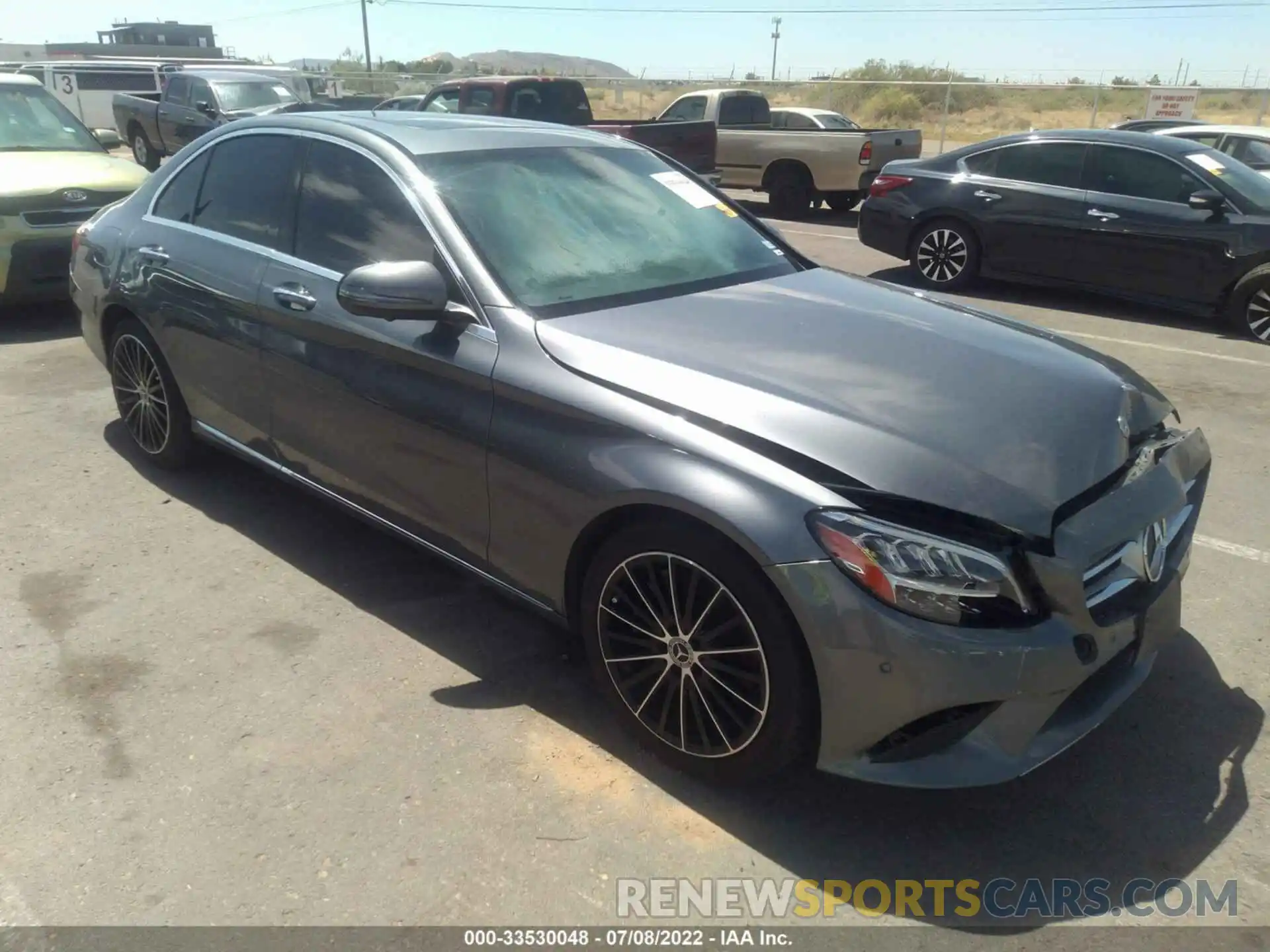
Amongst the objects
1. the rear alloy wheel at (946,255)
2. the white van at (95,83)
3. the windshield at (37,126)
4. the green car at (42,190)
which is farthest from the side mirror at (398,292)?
the white van at (95,83)

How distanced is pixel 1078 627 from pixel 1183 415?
425cm

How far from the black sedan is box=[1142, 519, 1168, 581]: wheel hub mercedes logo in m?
6.22

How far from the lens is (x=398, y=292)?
3.11m

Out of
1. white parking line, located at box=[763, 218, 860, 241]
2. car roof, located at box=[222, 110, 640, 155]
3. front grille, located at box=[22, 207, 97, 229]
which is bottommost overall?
white parking line, located at box=[763, 218, 860, 241]

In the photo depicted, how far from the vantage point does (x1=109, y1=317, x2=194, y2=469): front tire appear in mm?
4719

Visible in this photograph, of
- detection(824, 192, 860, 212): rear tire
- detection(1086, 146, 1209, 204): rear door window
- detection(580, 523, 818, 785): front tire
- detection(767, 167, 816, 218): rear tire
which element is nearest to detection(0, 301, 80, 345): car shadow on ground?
detection(580, 523, 818, 785): front tire

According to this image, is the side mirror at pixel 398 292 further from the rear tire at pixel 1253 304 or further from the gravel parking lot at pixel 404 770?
the rear tire at pixel 1253 304

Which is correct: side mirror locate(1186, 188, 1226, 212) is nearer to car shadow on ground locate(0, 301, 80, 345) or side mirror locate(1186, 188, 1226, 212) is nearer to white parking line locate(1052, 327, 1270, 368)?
white parking line locate(1052, 327, 1270, 368)

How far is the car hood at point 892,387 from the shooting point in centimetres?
252

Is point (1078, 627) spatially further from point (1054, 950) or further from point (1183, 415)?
point (1183, 415)

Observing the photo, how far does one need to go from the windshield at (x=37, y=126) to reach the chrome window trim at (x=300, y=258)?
15.2ft

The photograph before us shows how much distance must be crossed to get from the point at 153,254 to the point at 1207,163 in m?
8.00

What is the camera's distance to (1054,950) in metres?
2.36

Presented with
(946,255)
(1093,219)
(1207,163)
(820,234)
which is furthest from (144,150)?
(1207,163)
